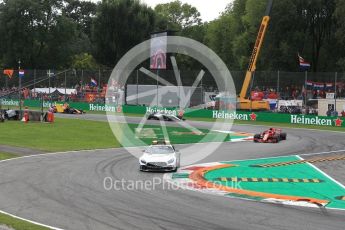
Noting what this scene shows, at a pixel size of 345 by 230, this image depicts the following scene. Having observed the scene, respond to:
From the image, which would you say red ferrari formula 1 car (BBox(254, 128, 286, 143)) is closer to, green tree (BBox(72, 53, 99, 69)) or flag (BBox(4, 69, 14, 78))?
flag (BBox(4, 69, 14, 78))

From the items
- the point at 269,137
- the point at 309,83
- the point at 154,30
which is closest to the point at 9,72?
the point at 154,30

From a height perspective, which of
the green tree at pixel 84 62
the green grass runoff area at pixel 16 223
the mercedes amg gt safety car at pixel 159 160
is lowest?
the green grass runoff area at pixel 16 223

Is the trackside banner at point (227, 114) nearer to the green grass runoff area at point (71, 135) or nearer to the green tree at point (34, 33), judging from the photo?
the green grass runoff area at point (71, 135)

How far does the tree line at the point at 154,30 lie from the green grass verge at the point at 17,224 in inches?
2543

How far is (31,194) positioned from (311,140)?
25027mm

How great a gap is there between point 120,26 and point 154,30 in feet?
21.9

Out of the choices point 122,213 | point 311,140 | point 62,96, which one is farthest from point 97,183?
point 62,96

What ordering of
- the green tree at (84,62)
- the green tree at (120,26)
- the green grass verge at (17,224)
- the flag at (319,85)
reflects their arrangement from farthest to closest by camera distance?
1. the green tree at (84,62)
2. the green tree at (120,26)
3. the flag at (319,85)
4. the green grass verge at (17,224)

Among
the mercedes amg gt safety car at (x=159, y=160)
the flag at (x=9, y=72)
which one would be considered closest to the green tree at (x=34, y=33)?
the flag at (x=9, y=72)

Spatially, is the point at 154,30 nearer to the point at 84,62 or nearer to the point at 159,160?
the point at 84,62

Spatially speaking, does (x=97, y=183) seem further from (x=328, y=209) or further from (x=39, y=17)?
(x=39, y=17)

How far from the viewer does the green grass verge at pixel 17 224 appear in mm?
12264

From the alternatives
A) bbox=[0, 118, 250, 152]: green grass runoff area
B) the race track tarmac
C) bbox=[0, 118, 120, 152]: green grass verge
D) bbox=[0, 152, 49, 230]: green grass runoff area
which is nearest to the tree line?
bbox=[0, 118, 250, 152]: green grass runoff area

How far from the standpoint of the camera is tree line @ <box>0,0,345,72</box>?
8081 cm
